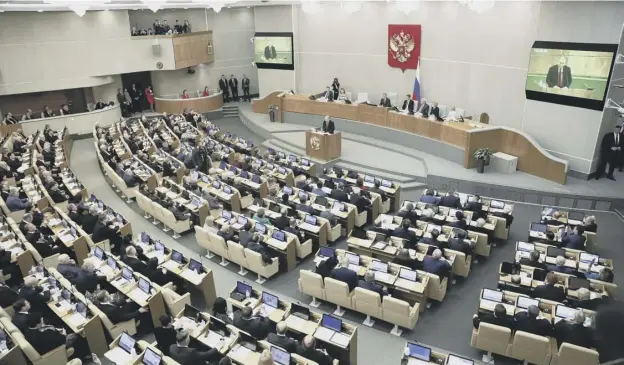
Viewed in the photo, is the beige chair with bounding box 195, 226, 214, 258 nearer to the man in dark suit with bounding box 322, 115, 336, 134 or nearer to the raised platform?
the raised platform

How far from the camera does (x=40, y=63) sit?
21312 mm

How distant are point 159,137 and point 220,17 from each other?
36.2ft

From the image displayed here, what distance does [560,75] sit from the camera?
1385 cm

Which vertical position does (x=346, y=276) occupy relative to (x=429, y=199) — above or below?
below

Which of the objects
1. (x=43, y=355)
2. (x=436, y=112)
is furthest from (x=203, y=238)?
(x=436, y=112)

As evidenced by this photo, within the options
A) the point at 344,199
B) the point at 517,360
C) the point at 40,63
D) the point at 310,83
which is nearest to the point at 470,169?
the point at 344,199

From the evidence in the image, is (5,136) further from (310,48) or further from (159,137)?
(310,48)

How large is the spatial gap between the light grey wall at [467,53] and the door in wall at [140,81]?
7.10m

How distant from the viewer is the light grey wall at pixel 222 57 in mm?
26250

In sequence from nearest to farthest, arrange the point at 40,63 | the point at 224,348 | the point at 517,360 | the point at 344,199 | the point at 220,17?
the point at 224,348
the point at 517,360
the point at 344,199
the point at 40,63
the point at 220,17

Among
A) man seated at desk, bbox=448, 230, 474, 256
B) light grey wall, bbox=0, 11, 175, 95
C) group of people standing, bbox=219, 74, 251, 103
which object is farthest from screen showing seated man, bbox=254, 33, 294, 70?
man seated at desk, bbox=448, 230, 474, 256

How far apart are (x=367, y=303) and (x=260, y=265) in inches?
103

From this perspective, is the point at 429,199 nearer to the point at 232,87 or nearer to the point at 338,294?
the point at 338,294

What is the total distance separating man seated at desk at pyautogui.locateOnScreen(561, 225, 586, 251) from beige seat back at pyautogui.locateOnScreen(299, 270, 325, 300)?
211 inches
